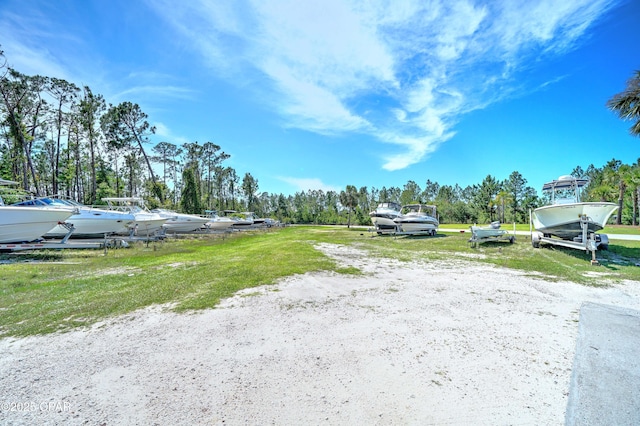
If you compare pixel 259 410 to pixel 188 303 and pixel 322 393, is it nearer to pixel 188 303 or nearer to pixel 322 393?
pixel 322 393

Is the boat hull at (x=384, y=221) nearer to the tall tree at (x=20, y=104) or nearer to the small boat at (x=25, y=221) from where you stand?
the small boat at (x=25, y=221)

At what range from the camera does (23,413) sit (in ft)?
7.48

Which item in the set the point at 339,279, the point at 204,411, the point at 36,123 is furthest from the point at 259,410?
the point at 36,123

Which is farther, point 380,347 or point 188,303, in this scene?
point 188,303

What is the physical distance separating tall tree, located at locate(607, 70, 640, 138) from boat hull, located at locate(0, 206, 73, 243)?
101ft

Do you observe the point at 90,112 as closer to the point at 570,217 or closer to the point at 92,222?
the point at 92,222

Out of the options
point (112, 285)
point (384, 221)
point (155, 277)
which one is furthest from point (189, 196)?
point (112, 285)

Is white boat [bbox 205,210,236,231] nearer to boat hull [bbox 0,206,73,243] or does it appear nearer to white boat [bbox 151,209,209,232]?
white boat [bbox 151,209,209,232]

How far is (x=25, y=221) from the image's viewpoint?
11469 millimetres

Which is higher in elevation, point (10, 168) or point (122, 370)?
point (10, 168)

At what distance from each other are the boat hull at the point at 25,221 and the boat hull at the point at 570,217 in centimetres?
2203

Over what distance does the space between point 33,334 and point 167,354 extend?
2.25m

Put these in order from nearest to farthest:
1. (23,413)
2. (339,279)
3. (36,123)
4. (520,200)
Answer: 1. (23,413)
2. (339,279)
3. (36,123)
4. (520,200)

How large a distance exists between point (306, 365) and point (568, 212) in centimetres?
1323
